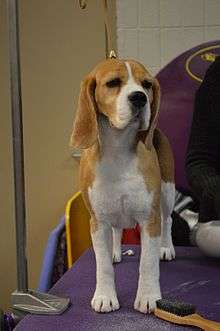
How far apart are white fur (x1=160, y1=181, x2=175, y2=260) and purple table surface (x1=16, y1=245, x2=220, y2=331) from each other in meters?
0.02

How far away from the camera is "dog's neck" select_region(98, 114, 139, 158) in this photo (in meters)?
0.70

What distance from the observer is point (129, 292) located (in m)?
0.83

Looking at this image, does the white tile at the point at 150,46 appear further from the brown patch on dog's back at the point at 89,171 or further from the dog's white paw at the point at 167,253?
the brown patch on dog's back at the point at 89,171

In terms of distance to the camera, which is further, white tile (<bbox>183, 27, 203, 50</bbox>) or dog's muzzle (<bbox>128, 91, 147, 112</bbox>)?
white tile (<bbox>183, 27, 203, 50</bbox>)

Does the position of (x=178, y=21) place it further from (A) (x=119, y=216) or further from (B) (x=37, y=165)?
(A) (x=119, y=216)

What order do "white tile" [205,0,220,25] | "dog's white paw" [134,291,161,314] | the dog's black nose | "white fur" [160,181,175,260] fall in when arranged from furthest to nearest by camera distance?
"white tile" [205,0,220,25], "white fur" [160,181,175,260], "dog's white paw" [134,291,161,314], the dog's black nose

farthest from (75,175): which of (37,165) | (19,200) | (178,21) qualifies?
(19,200)

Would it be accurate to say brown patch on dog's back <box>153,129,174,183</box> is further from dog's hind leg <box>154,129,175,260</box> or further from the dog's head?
the dog's head

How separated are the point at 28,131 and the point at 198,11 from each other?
0.67m

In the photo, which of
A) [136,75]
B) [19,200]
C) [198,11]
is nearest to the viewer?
[136,75]

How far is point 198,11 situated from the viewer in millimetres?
1623

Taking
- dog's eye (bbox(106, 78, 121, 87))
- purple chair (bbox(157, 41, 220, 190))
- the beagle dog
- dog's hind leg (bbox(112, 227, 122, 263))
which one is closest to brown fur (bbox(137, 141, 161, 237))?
the beagle dog

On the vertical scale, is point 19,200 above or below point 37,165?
above

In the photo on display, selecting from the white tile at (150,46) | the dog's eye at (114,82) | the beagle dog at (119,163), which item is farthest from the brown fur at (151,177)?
the white tile at (150,46)
